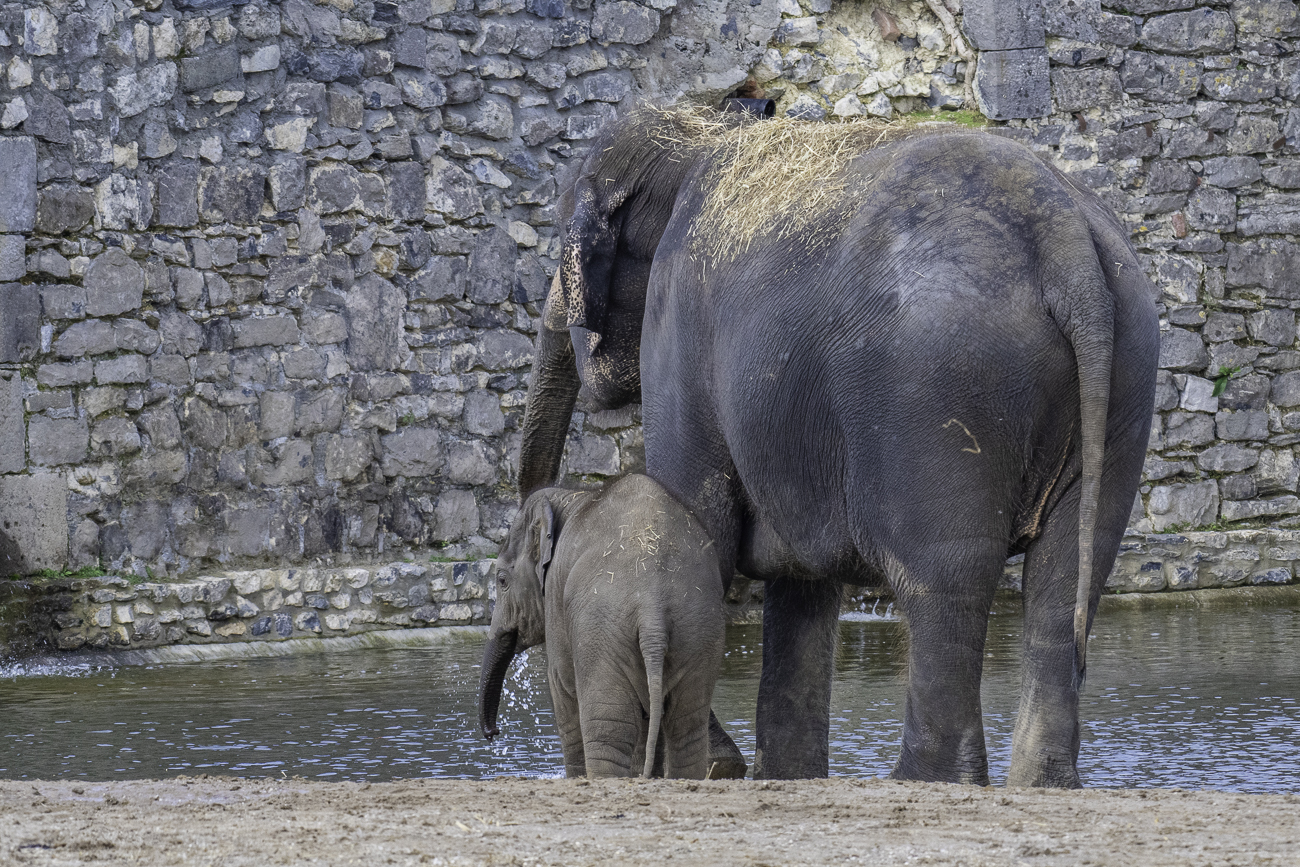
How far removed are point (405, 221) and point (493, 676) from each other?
14.7 ft

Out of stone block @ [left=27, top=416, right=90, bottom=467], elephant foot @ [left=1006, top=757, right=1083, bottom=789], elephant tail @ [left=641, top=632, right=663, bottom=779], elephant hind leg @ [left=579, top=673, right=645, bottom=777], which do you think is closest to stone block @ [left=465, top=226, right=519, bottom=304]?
stone block @ [left=27, top=416, right=90, bottom=467]

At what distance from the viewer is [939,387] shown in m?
3.89

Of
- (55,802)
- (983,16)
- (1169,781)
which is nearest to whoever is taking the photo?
(55,802)

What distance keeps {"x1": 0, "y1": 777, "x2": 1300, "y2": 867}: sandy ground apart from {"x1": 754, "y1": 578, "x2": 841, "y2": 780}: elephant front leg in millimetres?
1015

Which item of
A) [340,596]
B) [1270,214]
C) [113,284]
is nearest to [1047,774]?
[340,596]

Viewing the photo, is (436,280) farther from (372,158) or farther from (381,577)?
(381,577)

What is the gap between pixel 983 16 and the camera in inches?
391

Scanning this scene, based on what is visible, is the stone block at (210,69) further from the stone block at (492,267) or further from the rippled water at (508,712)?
the rippled water at (508,712)

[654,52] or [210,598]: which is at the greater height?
[654,52]

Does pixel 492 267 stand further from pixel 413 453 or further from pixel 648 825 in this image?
pixel 648 825

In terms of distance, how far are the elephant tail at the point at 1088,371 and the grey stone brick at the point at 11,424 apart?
5.96 m

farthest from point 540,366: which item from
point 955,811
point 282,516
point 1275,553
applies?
point 1275,553

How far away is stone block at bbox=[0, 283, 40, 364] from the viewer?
27.0ft

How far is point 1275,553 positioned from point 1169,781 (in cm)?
563
